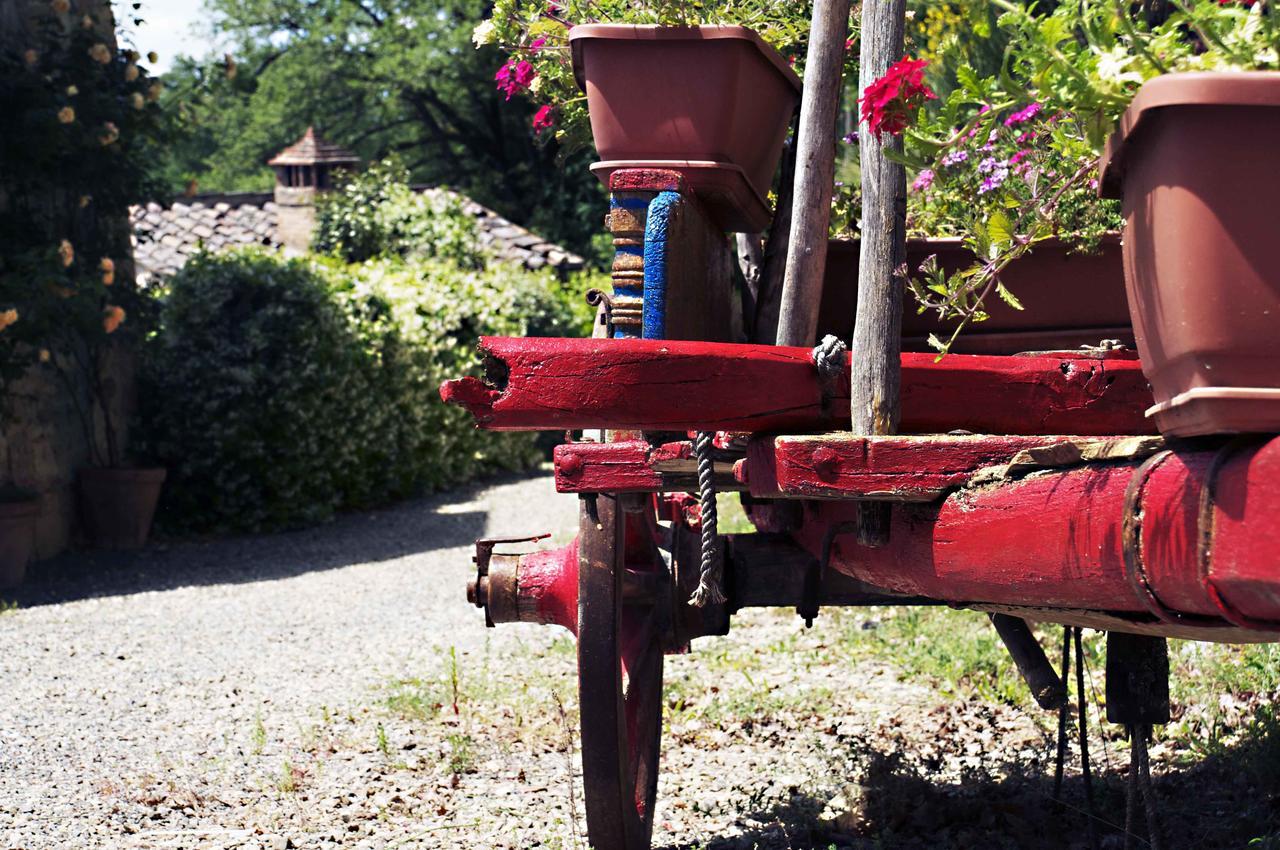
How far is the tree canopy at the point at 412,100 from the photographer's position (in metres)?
24.4

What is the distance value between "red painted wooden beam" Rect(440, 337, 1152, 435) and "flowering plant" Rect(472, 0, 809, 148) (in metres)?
0.86

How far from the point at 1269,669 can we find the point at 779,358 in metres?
2.67

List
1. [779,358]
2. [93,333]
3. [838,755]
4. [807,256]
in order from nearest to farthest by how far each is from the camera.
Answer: [779,358] < [807,256] < [838,755] < [93,333]

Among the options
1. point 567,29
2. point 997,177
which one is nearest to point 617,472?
point 567,29

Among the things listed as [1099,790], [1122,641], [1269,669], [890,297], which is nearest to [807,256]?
[890,297]

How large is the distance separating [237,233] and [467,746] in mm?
14722

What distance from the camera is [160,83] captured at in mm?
8461

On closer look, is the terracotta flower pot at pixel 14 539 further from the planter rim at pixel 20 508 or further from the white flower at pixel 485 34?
the white flower at pixel 485 34

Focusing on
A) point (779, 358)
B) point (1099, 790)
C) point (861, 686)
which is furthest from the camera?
point (861, 686)

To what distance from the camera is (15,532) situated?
7266 mm

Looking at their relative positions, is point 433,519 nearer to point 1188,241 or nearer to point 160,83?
point 160,83

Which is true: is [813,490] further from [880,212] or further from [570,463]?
[570,463]

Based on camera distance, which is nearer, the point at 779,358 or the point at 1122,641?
the point at 779,358

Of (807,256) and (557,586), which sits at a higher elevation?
(807,256)
